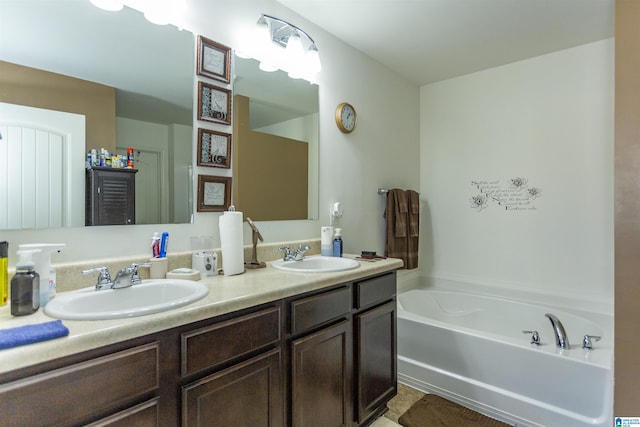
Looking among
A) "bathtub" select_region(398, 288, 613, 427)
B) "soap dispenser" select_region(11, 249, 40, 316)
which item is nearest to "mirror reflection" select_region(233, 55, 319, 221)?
"soap dispenser" select_region(11, 249, 40, 316)

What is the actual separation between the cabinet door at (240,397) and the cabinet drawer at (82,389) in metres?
0.14

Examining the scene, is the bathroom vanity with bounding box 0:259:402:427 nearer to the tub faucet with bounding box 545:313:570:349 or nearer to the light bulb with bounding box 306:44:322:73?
the tub faucet with bounding box 545:313:570:349

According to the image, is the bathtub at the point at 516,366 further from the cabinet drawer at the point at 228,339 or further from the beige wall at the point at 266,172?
the cabinet drawer at the point at 228,339

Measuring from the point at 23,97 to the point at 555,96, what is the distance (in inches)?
128

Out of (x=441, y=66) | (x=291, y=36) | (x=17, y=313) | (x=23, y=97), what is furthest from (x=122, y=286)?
(x=441, y=66)

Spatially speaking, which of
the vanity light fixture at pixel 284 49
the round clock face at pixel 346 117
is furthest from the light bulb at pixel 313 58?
the round clock face at pixel 346 117

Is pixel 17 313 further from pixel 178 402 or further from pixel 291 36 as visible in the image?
pixel 291 36

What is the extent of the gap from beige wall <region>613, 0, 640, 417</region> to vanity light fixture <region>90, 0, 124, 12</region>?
87.9 inches

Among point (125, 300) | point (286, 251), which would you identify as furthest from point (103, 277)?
point (286, 251)

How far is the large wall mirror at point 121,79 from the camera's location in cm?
117

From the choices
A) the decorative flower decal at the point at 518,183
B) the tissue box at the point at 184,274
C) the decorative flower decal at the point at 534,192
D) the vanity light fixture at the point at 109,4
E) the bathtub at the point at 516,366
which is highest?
the vanity light fixture at the point at 109,4

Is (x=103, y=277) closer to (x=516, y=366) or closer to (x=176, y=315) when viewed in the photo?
(x=176, y=315)

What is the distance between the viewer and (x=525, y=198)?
275 centimetres

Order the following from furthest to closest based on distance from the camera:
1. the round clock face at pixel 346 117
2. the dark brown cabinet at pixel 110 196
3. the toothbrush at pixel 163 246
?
the round clock face at pixel 346 117 → the toothbrush at pixel 163 246 → the dark brown cabinet at pixel 110 196
